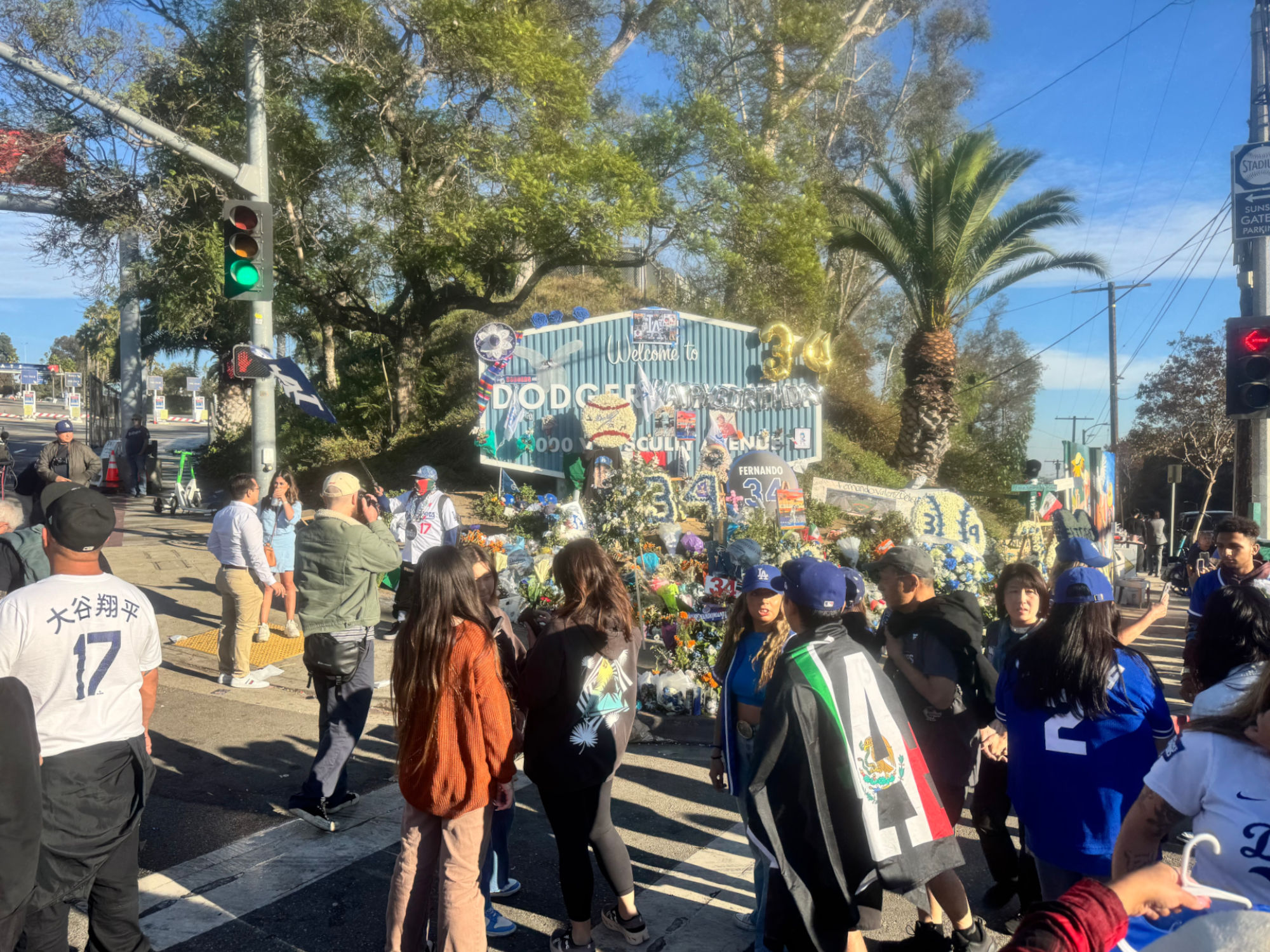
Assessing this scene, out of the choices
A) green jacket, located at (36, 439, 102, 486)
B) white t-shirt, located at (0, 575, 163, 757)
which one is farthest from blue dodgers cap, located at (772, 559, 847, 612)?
green jacket, located at (36, 439, 102, 486)

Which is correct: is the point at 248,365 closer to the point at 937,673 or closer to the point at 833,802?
the point at 937,673

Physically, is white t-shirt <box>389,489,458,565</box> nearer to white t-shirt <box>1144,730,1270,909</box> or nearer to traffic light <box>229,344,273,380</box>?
traffic light <box>229,344,273,380</box>

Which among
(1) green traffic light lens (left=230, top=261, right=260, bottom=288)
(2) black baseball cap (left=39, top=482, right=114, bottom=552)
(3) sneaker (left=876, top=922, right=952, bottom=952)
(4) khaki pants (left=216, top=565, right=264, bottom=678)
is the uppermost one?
(1) green traffic light lens (left=230, top=261, right=260, bottom=288)

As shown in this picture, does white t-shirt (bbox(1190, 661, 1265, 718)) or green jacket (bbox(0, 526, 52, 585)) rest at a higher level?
green jacket (bbox(0, 526, 52, 585))

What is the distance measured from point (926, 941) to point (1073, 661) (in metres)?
1.30

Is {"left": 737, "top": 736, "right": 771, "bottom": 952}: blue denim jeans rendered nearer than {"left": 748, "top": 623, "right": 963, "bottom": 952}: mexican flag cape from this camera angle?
No

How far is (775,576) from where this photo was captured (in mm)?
3744

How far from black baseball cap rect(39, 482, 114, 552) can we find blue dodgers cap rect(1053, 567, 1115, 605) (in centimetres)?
342

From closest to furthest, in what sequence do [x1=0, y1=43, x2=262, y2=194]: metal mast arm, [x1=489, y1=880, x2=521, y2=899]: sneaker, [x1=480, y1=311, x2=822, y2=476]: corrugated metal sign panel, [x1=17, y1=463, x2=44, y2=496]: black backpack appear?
[x1=489, y1=880, x2=521, y2=899]: sneaker < [x1=0, y1=43, x2=262, y2=194]: metal mast arm < [x1=17, y1=463, x2=44, y2=496]: black backpack < [x1=480, y1=311, x2=822, y2=476]: corrugated metal sign panel

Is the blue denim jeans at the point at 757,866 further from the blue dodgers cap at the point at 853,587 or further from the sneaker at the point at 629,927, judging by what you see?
the blue dodgers cap at the point at 853,587

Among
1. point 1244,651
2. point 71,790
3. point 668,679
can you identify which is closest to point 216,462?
point 668,679

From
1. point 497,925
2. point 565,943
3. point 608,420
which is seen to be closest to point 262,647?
point 497,925

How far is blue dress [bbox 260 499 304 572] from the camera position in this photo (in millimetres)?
8616

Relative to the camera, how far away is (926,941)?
139 inches
